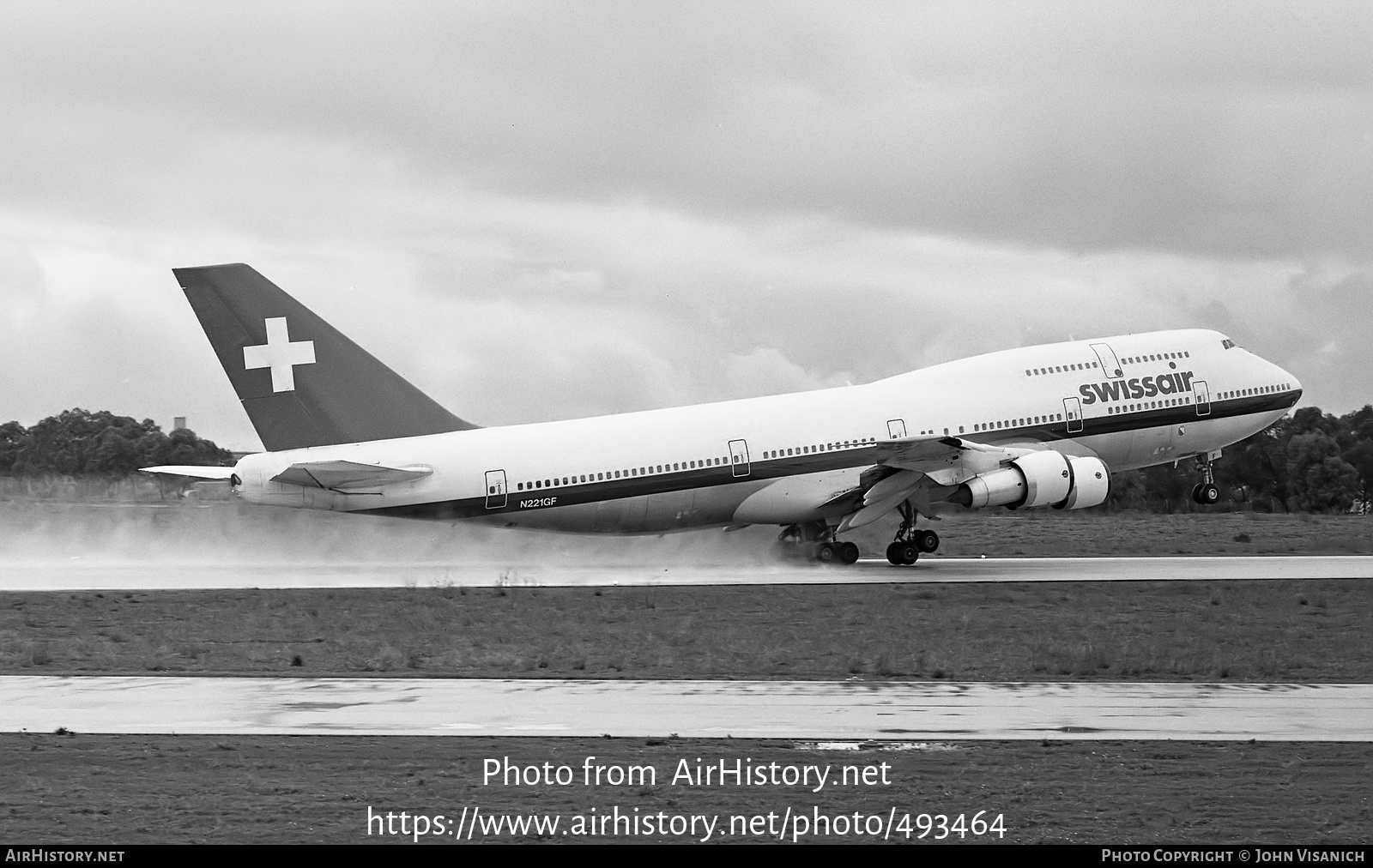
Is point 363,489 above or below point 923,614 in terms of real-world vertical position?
above

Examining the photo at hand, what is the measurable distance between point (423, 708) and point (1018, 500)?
22.7m

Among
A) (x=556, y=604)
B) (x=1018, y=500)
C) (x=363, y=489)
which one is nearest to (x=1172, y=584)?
(x=1018, y=500)

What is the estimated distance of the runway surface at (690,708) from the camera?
14.9m

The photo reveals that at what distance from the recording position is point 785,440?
36.9 m

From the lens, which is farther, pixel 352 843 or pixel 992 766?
pixel 992 766

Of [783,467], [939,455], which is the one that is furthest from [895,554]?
[783,467]

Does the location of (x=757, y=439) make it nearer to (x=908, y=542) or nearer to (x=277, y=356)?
→ (x=908, y=542)

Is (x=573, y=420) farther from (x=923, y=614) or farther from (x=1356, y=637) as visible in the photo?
(x=1356, y=637)

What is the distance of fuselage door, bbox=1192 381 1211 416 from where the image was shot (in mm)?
40531

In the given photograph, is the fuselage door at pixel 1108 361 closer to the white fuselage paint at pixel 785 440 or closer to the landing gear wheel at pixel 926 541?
the white fuselage paint at pixel 785 440

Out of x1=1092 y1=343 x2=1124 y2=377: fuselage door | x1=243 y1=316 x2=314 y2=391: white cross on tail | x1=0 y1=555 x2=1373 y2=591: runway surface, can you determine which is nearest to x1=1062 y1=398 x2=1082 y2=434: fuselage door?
x1=1092 y1=343 x2=1124 y2=377: fuselage door

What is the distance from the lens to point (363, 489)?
33.1 metres

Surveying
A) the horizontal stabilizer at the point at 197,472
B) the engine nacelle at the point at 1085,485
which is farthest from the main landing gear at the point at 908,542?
the horizontal stabilizer at the point at 197,472

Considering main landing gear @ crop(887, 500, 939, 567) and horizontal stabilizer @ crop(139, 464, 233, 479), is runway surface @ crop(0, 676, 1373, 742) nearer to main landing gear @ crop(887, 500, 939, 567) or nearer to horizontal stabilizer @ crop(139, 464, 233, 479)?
horizontal stabilizer @ crop(139, 464, 233, 479)
